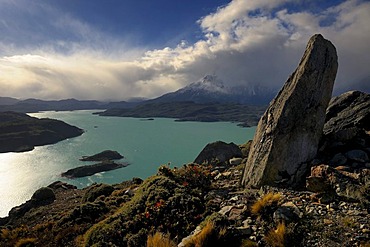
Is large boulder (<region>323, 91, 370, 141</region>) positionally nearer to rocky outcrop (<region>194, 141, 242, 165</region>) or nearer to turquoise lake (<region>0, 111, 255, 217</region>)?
rocky outcrop (<region>194, 141, 242, 165</region>)

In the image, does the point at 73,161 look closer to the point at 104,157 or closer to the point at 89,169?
the point at 104,157

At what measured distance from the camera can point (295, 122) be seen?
48.5 feet

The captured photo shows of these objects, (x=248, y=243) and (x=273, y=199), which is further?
(x=273, y=199)

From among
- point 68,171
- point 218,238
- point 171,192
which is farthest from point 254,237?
point 68,171

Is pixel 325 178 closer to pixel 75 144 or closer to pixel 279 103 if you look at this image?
pixel 279 103

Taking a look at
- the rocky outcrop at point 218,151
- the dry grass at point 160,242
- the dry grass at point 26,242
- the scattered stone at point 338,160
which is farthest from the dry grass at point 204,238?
the rocky outcrop at point 218,151

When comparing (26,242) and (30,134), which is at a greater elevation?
(26,242)

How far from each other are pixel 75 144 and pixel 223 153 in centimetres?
13371

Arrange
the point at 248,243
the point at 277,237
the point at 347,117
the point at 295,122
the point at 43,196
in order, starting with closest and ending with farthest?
the point at 277,237 → the point at 248,243 → the point at 295,122 → the point at 347,117 → the point at 43,196

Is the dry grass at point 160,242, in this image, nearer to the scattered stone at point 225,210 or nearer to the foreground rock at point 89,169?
the scattered stone at point 225,210

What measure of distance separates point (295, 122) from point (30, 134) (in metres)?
187

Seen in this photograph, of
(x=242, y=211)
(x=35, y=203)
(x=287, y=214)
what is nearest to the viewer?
(x=287, y=214)

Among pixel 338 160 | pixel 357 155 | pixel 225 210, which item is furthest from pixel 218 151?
pixel 225 210

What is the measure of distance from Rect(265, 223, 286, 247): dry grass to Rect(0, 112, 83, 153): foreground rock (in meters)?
160
